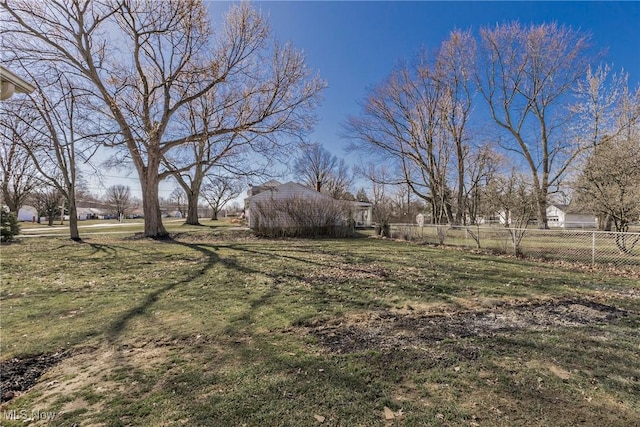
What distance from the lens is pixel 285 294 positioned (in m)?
5.41

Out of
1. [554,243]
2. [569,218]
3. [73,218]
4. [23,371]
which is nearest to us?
[23,371]

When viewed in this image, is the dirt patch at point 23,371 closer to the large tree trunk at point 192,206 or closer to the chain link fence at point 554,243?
the chain link fence at point 554,243

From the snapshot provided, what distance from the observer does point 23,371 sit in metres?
2.79

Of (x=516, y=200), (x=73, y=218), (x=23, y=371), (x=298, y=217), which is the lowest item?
(x=23, y=371)

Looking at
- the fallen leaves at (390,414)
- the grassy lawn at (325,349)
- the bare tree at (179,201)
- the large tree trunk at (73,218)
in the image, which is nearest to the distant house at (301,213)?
the large tree trunk at (73,218)

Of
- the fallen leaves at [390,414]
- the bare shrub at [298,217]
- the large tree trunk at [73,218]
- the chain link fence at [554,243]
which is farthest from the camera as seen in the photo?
the bare shrub at [298,217]

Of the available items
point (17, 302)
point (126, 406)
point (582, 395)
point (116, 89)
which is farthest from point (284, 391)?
point (116, 89)

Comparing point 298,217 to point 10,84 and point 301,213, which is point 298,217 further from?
point 10,84

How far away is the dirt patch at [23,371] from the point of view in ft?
8.24

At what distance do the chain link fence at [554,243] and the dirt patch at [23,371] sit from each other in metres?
11.3

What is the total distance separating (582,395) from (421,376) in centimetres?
120

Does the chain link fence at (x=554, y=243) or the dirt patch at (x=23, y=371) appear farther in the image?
the chain link fence at (x=554, y=243)

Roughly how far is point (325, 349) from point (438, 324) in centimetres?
165

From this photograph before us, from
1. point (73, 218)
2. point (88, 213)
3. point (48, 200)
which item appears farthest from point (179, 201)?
point (73, 218)
